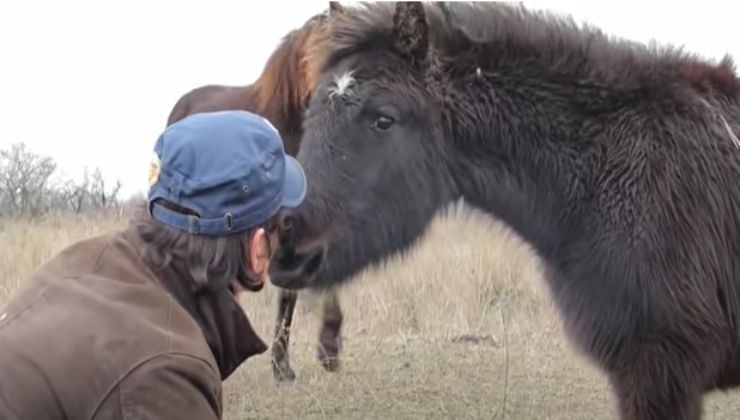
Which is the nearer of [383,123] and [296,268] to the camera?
[296,268]

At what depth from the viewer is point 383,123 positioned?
13.3 ft

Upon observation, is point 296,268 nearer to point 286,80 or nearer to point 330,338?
point 286,80

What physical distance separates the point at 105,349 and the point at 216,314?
0.30m

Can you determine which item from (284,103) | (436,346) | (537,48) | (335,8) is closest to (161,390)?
(537,48)

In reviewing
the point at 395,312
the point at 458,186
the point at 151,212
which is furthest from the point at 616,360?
the point at 395,312

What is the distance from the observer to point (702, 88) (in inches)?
160

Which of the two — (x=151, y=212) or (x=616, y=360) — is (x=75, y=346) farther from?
(x=616, y=360)

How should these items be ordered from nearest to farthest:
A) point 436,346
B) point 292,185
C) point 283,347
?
point 292,185 → point 283,347 → point 436,346

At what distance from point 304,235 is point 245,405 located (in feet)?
8.38

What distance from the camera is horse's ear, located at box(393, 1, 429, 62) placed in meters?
4.11

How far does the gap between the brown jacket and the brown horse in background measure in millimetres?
3875

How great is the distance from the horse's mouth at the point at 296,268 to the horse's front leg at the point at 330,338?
2.95m

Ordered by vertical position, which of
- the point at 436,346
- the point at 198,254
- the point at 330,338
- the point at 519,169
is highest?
the point at 198,254

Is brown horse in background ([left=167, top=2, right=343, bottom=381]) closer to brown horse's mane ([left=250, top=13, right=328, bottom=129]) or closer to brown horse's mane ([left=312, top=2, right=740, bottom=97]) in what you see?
brown horse's mane ([left=250, top=13, right=328, bottom=129])
